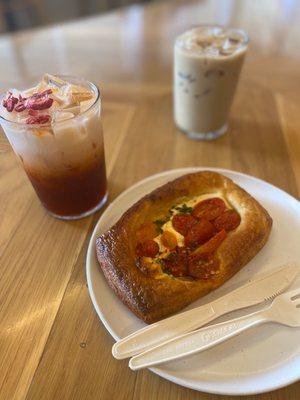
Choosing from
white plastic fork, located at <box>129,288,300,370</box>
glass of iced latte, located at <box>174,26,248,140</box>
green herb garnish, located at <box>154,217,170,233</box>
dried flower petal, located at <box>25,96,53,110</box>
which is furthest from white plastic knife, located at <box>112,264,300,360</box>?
glass of iced latte, located at <box>174,26,248,140</box>

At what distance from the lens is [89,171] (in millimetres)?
841

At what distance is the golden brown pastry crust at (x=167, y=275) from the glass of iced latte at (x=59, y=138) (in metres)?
0.16

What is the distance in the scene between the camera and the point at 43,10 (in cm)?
265

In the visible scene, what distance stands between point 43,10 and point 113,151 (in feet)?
7.24

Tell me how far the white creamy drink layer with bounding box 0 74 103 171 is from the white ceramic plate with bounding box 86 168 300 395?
0.20 m

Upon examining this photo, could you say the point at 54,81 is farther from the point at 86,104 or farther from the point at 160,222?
the point at 160,222

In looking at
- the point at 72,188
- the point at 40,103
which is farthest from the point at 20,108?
the point at 72,188

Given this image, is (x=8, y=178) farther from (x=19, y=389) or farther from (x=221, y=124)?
(x=221, y=124)

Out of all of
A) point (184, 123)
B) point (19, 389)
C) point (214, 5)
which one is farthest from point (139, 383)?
point (214, 5)

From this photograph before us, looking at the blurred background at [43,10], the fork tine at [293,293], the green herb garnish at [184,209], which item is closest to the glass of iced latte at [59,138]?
the green herb garnish at [184,209]

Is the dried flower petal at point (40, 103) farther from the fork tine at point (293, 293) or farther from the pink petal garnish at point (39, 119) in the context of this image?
the fork tine at point (293, 293)

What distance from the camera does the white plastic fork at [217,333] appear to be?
1.89 feet

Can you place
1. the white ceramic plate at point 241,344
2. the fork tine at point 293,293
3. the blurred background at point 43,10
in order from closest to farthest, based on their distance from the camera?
the white ceramic plate at point 241,344 < the fork tine at point 293,293 < the blurred background at point 43,10

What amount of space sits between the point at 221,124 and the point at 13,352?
0.97 m
